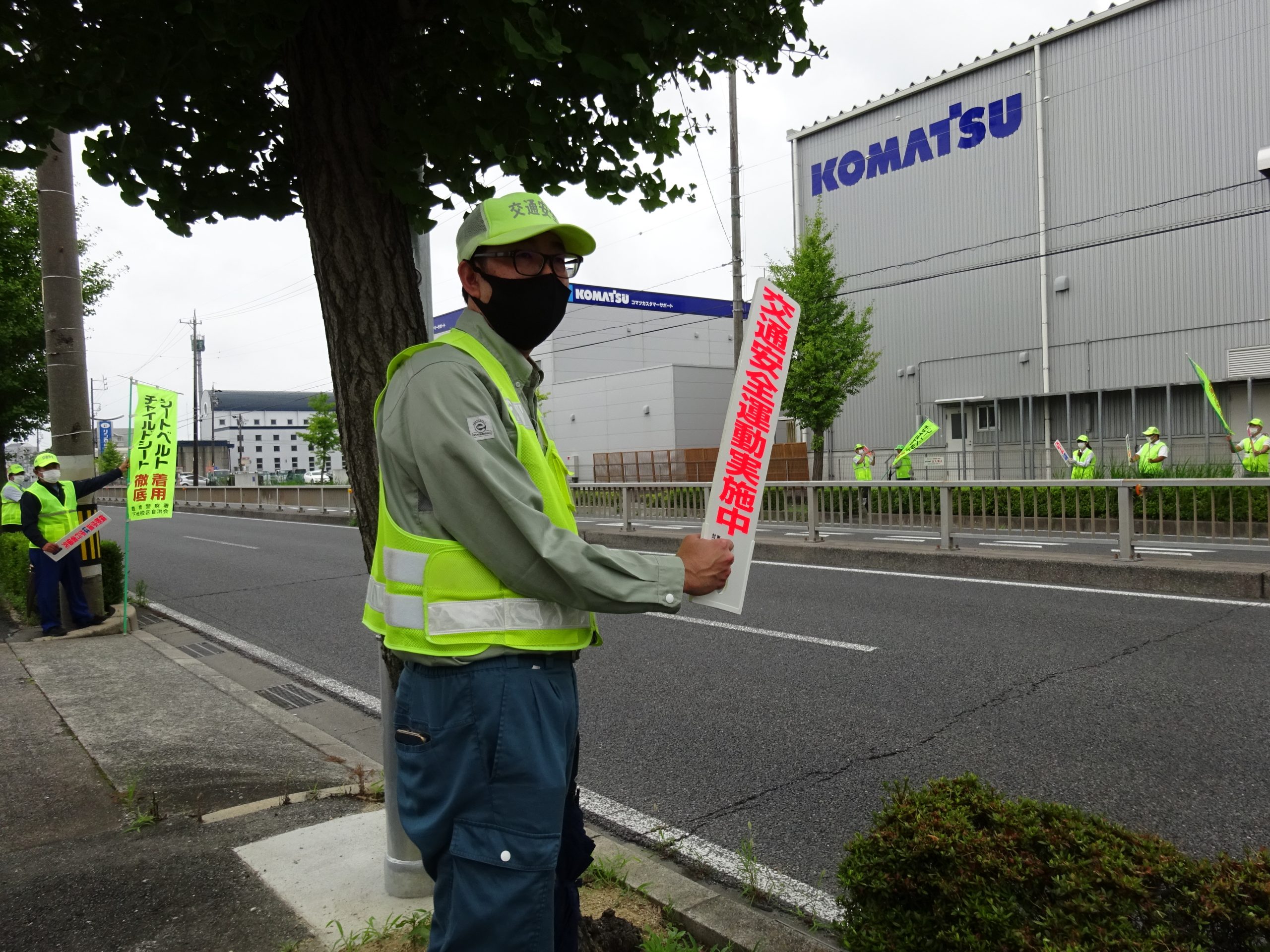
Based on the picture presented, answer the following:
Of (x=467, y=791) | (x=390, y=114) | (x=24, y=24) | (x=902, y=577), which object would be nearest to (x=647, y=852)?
(x=467, y=791)

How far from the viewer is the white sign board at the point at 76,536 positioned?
8422 mm

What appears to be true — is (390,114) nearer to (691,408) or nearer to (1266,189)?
(1266,189)

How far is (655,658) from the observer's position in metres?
7.00

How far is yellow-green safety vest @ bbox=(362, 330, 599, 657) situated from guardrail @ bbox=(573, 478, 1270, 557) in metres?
9.31

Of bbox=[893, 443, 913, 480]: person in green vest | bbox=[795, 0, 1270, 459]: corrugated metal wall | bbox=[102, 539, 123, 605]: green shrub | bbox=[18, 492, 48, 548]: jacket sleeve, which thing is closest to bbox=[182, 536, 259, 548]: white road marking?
bbox=[102, 539, 123, 605]: green shrub

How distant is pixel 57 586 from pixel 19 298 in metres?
14.6

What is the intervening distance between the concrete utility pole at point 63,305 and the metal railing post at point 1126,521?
398 inches

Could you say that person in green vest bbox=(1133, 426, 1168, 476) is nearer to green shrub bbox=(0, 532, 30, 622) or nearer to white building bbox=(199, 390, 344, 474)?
green shrub bbox=(0, 532, 30, 622)

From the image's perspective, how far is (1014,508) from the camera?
38.4ft

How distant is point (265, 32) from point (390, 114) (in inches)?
16.8

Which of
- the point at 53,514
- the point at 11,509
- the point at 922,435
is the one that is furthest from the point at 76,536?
the point at 922,435

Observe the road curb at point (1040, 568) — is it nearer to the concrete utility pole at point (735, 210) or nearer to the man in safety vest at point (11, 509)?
the man in safety vest at point (11, 509)

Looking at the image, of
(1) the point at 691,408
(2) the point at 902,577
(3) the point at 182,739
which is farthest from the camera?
(1) the point at 691,408

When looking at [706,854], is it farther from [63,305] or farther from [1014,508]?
[1014,508]
